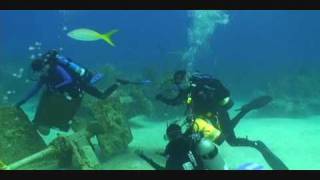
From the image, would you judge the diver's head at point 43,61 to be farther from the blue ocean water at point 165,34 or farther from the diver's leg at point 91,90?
the blue ocean water at point 165,34

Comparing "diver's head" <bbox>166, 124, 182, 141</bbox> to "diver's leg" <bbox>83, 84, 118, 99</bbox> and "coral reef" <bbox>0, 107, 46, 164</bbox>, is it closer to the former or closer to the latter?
"diver's leg" <bbox>83, 84, 118, 99</bbox>

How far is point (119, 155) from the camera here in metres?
9.83

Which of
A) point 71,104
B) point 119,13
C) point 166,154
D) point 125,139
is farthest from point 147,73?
point 119,13

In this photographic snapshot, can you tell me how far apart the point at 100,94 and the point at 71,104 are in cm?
98

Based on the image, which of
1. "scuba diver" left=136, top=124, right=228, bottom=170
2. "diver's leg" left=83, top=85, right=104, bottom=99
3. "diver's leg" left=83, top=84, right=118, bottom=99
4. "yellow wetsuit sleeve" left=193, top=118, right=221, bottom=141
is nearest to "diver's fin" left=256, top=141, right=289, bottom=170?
"yellow wetsuit sleeve" left=193, top=118, right=221, bottom=141

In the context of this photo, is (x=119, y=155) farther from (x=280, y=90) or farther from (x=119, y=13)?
(x=119, y=13)

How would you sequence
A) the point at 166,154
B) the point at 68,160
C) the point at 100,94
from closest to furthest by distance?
the point at 166,154 < the point at 68,160 < the point at 100,94

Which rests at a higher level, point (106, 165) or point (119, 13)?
point (106, 165)

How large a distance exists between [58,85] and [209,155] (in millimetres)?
4147

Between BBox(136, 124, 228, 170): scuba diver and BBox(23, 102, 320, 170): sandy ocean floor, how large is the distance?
9.37ft

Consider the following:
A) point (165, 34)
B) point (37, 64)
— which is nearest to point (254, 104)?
point (37, 64)

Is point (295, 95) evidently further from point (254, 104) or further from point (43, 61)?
point (43, 61)

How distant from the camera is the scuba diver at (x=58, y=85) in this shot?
837 centimetres

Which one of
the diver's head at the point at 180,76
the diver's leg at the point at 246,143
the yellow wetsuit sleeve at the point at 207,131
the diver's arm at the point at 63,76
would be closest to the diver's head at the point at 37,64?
the diver's arm at the point at 63,76
